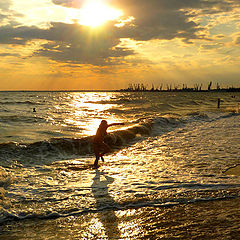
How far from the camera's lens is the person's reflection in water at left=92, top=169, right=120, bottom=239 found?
4.44 meters

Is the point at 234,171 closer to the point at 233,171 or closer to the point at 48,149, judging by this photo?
the point at 233,171

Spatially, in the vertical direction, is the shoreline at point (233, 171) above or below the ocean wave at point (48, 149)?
above

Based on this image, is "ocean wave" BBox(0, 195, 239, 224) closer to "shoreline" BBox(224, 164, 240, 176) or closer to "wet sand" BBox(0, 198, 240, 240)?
"wet sand" BBox(0, 198, 240, 240)

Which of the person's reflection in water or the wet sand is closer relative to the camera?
the wet sand

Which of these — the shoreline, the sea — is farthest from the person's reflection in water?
the shoreline

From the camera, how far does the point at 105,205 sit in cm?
563

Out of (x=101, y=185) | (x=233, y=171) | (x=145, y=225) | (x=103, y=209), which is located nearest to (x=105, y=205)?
(x=103, y=209)

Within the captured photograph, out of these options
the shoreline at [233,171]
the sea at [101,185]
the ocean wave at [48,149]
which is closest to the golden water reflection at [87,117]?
the ocean wave at [48,149]

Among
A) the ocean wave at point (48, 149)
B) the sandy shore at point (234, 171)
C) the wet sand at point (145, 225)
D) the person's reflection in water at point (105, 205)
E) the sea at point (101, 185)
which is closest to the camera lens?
the wet sand at point (145, 225)

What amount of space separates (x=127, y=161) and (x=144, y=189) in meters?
3.55

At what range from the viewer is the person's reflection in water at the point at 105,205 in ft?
14.6

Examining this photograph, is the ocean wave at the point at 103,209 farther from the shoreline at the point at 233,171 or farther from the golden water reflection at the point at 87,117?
the golden water reflection at the point at 87,117

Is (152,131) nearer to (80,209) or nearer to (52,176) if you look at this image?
(52,176)

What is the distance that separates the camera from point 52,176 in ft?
26.9
